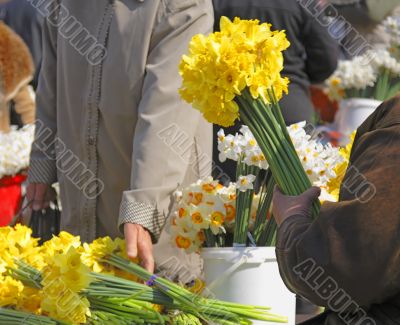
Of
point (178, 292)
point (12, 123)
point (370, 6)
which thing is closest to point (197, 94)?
point (178, 292)

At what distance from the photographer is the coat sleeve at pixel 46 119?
3209 millimetres

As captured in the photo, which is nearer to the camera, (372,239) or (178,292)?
(372,239)

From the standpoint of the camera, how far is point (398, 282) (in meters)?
1.70

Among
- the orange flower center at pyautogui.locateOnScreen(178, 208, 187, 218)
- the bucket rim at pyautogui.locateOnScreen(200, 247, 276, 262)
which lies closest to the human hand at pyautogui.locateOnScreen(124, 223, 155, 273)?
the orange flower center at pyautogui.locateOnScreen(178, 208, 187, 218)

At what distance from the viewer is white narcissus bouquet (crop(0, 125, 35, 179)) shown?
4410mm

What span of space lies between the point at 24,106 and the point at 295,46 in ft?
6.28

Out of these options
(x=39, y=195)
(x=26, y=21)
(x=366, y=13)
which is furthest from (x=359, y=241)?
(x=26, y=21)

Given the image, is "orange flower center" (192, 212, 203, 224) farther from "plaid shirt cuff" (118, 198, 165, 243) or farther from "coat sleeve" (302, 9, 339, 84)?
"coat sleeve" (302, 9, 339, 84)

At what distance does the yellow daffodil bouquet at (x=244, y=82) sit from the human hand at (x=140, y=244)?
0.61 metres

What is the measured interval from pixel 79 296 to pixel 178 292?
26 cm

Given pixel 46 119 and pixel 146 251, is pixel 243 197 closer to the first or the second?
pixel 146 251

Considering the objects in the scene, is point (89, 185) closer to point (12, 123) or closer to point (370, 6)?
point (12, 123)

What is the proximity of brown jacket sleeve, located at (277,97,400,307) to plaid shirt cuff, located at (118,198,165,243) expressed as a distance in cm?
93

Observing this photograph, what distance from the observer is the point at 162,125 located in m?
2.79
